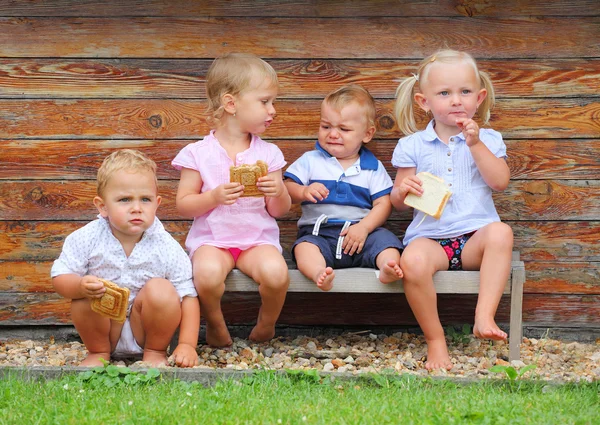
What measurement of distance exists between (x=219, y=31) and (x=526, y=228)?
1920 mm

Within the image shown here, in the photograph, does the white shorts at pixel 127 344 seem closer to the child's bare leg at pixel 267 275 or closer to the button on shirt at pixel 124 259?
the button on shirt at pixel 124 259

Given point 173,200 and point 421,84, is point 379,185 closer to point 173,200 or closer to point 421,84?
point 421,84

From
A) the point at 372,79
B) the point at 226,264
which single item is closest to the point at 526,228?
the point at 372,79

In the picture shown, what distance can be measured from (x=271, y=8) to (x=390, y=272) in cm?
155

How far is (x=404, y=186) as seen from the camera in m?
3.98

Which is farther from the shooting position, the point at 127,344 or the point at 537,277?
the point at 537,277

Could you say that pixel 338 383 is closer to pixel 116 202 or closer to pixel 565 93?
pixel 116 202

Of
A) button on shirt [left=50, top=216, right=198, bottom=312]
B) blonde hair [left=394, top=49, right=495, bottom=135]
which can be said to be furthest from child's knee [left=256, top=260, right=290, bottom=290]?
blonde hair [left=394, top=49, right=495, bottom=135]

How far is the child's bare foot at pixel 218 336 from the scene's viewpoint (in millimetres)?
4082

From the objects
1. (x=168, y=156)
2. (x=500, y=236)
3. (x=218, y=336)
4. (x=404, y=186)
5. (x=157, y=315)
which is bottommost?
(x=218, y=336)

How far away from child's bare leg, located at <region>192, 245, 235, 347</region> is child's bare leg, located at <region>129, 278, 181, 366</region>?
16cm

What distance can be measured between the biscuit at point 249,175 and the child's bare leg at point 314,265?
1.24 ft

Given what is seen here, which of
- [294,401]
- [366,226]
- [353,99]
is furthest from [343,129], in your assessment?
[294,401]

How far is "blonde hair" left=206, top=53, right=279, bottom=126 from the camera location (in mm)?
4074
